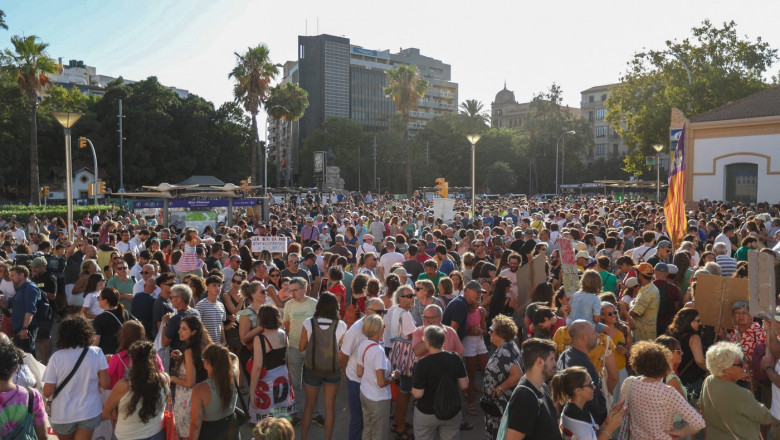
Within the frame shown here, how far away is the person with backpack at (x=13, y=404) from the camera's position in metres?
4.39

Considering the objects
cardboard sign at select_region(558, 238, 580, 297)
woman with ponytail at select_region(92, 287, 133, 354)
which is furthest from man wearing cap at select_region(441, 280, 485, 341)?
woman with ponytail at select_region(92, 287, 133, 354)

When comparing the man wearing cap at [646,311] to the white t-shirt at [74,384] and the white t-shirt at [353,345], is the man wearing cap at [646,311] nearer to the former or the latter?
the white t-shirt at [353,345]

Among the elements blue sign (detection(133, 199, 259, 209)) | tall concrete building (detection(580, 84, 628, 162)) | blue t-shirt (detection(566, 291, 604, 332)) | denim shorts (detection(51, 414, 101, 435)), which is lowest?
denim shorts (detection(51, 414, 101, 435))

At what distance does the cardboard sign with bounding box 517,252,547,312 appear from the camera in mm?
9102

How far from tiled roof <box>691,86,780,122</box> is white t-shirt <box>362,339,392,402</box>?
104 feet

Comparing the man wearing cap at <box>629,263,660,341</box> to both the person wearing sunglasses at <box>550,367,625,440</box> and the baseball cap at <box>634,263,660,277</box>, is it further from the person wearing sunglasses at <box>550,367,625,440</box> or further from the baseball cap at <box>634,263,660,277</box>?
the person wearing sunglasses at <box>550,367,625,440</box>

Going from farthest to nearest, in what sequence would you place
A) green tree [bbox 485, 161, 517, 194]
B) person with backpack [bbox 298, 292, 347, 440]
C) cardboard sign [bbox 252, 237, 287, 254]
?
green tree [bbox 485, 161, 517, 194]
cardboard sign [bbox 252, 237, 287, 254]
person with backpack [bbox 298, 292, 347, 440]

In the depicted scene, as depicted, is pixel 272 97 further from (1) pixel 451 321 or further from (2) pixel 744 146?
(1) pixel 451 321

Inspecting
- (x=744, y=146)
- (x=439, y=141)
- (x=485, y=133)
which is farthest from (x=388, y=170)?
(x=744, y=146)

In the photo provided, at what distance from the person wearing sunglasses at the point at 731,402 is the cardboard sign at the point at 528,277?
4.42 metres

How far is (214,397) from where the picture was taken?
5000 mm

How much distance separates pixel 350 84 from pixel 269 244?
3798 inches

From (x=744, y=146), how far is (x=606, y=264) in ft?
92.6

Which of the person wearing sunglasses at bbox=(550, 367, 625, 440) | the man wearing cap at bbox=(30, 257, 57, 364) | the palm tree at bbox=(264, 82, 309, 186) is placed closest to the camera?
the person wearing sunglasses at bbox=(550, 367, 625, 440)
